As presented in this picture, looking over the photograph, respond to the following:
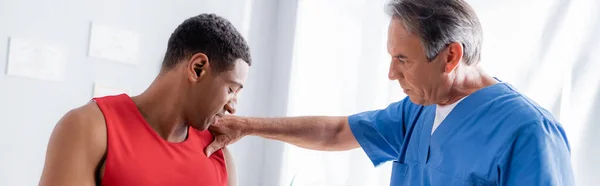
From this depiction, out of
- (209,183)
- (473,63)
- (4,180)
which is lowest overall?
(4,180)

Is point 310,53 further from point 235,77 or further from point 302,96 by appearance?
point 235,77

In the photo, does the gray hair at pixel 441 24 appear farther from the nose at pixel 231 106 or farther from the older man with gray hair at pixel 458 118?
the nose at pixel 231 106

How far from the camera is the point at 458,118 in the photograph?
56.8 inches

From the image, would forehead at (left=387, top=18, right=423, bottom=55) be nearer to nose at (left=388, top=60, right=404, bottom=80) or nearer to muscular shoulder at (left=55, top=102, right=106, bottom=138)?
nose at (left=388, top=60, right=404, bottom=80)

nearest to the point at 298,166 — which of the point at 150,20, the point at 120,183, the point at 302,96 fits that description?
the point at 302,96

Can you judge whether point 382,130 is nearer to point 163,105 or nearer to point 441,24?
point 441,24

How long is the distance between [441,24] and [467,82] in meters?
0.18

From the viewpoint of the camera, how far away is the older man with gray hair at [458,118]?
1.26 metres

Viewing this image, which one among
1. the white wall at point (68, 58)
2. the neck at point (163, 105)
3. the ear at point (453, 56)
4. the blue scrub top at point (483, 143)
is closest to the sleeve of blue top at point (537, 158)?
the blue scrub top at point (483, 143)

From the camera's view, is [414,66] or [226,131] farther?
[226,131]

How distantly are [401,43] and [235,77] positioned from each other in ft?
1.18

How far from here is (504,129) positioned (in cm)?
132

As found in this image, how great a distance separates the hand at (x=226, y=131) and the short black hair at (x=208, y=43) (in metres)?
0.24

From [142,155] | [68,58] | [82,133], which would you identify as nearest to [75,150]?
[82,133]
